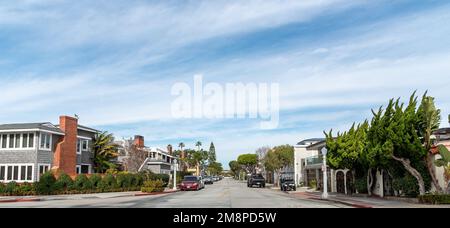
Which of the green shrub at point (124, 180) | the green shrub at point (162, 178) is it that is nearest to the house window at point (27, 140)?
the green shrub at point (124, 180)

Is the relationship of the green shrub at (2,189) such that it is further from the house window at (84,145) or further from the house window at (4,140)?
the house window at (84,145)

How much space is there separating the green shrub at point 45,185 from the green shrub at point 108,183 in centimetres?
557

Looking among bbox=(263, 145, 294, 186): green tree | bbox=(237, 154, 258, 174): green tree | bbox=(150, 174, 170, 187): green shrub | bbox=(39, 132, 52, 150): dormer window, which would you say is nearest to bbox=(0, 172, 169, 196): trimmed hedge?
bbox=(150, 174, 170, 187): green shrub

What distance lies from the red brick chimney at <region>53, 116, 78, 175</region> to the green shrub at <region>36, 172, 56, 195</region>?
8356mm

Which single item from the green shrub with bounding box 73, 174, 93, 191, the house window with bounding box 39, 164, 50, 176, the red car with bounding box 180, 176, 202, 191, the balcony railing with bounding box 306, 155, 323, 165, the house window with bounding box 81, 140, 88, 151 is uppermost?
the house window with bounding box 81, 140, 88, 151

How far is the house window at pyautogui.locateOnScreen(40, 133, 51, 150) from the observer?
45.5 meters

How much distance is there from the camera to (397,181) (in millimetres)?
29938

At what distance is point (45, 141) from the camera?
46.2 m

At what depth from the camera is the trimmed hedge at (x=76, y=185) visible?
3666 centimetres

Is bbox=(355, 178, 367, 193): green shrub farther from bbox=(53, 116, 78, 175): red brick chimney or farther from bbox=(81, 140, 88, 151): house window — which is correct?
bbox=(81, 140, 88, 151): house window

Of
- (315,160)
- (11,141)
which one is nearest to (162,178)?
(315,160)

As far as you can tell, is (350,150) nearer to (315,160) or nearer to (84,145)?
(315,160)
